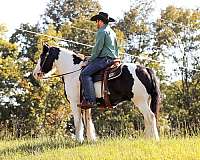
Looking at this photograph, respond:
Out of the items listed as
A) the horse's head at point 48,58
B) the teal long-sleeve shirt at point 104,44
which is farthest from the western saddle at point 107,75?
the horse's head at point 48,58

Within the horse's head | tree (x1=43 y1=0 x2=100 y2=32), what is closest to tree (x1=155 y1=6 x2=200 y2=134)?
tree (x1=43 y1=0 x2=100 y2=32)

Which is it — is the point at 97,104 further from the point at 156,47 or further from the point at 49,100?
the point at 156,47

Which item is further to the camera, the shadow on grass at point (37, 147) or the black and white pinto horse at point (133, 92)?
the black and white pinto horse at point (133, 92)

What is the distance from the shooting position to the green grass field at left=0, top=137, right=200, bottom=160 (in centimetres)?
738

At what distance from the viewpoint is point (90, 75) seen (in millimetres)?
10172

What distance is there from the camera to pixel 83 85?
1015 centimetres

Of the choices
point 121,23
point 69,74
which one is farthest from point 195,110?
point 69,74

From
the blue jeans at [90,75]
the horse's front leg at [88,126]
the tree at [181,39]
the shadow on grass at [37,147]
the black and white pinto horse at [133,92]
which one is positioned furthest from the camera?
the tree at [181,39]

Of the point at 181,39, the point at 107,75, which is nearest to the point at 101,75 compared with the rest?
the point at 107,75

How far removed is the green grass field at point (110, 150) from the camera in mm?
7383

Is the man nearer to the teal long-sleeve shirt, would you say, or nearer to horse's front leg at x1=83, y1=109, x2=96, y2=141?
A: the teal long-sleeve shirt

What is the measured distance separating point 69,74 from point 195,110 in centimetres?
2671

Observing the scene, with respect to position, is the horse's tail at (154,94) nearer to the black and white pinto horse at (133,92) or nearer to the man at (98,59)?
the black and white pinto horse at (133,92)

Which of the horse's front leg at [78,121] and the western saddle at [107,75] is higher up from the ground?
the western saddle at [107,75]
